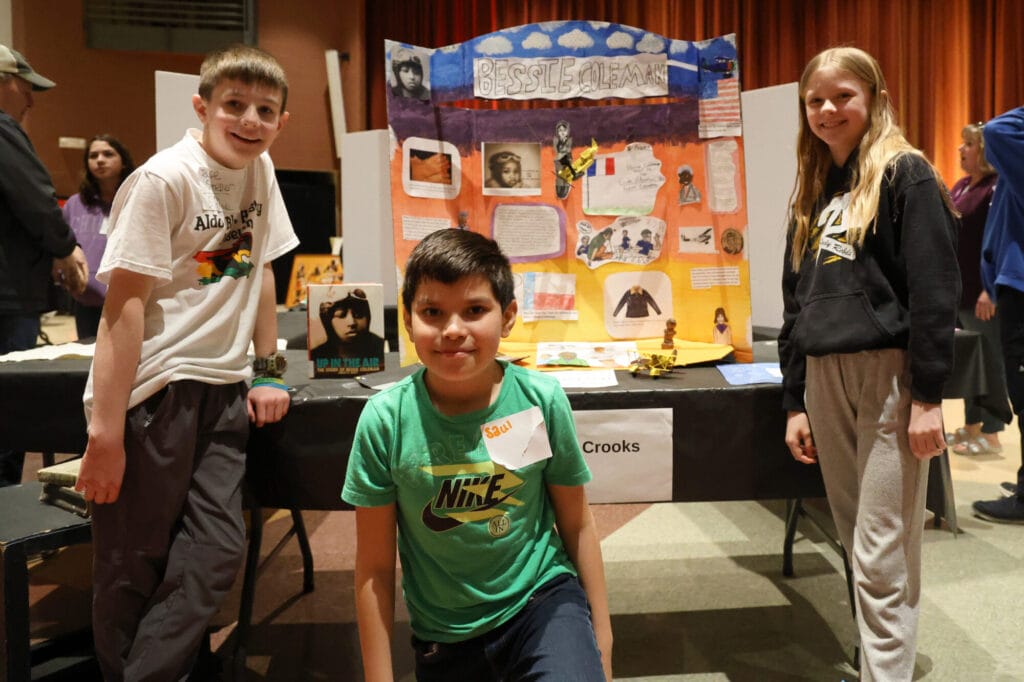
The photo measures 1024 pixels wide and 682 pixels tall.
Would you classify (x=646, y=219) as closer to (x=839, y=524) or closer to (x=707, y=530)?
(x=839, y=524)

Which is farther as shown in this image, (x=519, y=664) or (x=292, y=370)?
(x=292, y=370)

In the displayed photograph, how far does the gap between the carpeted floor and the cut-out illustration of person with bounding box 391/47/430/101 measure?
4.84 ft

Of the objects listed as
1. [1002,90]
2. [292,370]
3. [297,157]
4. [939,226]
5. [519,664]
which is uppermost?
[1002,90]

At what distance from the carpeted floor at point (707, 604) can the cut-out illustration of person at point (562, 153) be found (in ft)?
4.04

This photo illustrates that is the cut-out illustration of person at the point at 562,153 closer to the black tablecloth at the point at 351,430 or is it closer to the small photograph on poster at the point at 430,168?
the small photograph on poster at the point at 430,168

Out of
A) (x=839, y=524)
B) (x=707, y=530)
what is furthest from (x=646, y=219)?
(x=707, y=530)

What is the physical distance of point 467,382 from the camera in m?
1.29

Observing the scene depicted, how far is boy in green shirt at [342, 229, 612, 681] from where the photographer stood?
1.23 meters

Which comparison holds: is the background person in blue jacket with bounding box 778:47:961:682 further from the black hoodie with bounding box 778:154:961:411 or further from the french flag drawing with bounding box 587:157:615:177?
the french flag drawing with bounding box 587:157:615:177

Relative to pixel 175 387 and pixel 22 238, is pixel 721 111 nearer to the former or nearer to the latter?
pixel 175 387

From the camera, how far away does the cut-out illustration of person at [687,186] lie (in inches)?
82.4

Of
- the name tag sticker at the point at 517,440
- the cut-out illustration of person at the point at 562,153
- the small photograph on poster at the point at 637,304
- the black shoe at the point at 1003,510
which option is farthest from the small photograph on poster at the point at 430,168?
the black shoe at the point at 1003,510

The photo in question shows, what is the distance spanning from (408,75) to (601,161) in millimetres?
550

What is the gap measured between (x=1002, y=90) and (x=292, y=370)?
7145 mm
